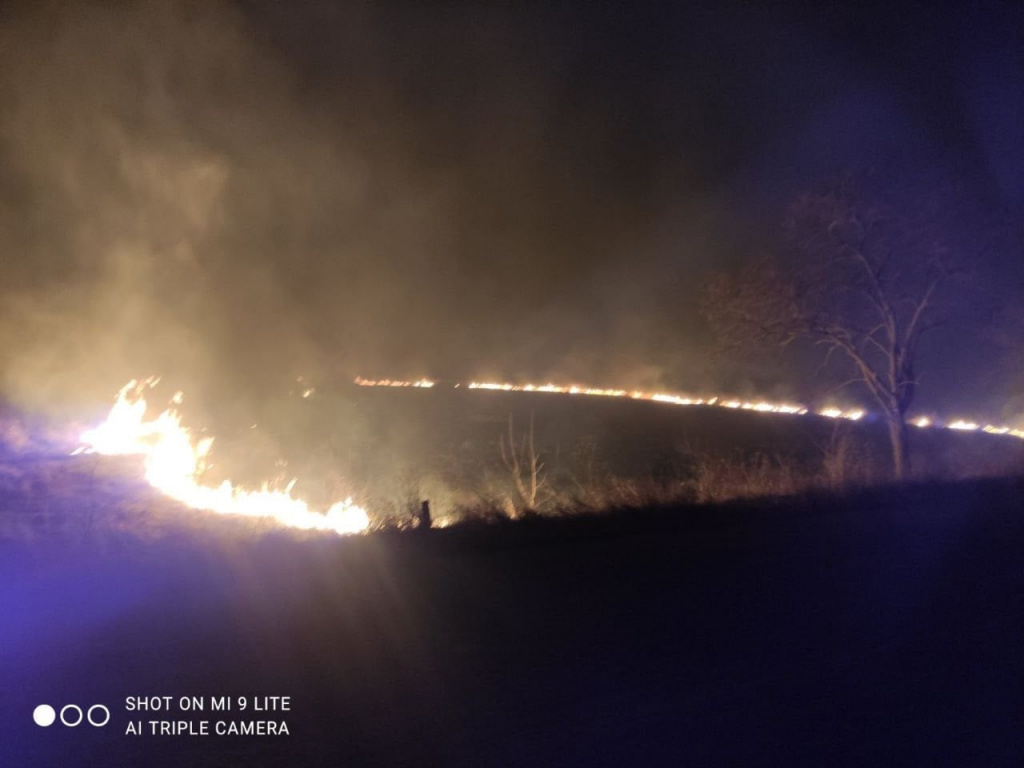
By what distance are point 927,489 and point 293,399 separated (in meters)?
12.1

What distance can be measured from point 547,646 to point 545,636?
154 millimetres

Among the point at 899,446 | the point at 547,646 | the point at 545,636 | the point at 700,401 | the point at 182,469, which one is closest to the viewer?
the point at 547,646

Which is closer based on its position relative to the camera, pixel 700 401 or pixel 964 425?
pixel 964 425

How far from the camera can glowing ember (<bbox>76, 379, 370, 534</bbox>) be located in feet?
33.6

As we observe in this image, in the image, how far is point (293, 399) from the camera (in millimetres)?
18031

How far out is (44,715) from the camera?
506 cm

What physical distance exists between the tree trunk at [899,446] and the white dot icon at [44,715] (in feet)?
43.2

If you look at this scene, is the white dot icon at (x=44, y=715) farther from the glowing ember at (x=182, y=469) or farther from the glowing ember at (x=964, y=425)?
the glowing ember at (x=964, y=425)

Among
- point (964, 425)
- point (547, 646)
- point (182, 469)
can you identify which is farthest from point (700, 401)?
point (547, 646)

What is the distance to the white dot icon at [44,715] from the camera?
4997 mm

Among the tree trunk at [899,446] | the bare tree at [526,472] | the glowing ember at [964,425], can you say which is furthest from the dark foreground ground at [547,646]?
the glowing ember at [964,425]

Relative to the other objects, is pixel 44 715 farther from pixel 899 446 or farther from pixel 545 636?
pixel 899 446

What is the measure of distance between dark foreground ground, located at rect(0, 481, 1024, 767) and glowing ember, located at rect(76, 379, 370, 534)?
173cm

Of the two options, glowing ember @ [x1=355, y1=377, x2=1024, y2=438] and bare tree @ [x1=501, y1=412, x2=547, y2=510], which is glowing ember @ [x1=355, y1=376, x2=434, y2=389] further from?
bare tree @ [x1=501, y1=412, x2=547, y2=510]
